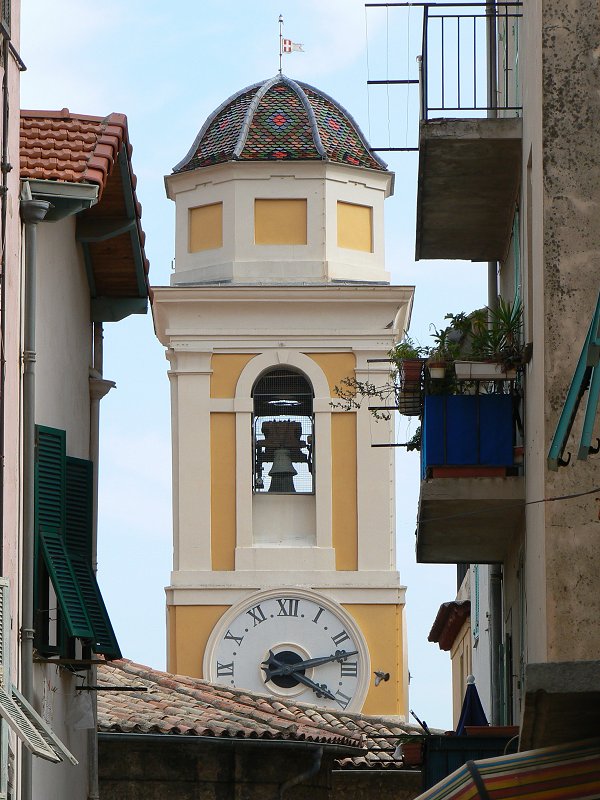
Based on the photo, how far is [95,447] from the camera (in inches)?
714

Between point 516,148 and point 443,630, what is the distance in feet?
58.9

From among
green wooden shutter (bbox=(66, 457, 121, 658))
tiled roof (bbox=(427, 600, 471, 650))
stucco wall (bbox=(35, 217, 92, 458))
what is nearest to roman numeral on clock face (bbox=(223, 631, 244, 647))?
tiled roof (bbox=(427, 600, 471, 650))

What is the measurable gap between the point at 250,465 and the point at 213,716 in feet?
46.9

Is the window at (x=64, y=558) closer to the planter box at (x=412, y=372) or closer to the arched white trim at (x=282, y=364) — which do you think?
the planter box at (x=412, y=372)

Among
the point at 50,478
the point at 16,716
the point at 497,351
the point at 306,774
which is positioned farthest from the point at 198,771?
the point at 16,716

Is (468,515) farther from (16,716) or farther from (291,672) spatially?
(291,672)

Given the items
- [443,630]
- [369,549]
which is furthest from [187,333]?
[443,630]

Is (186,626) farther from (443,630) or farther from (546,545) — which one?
(546,545)

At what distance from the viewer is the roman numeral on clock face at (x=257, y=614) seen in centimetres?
3500

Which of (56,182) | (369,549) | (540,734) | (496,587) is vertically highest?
(369,549)

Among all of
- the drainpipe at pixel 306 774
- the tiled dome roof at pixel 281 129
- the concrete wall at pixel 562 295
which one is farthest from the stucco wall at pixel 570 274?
the tiled dome roof at pixel 281 129

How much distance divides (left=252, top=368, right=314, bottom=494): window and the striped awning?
84.3ft

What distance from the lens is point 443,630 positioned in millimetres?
31984

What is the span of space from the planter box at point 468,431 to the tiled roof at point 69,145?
8.33ft
